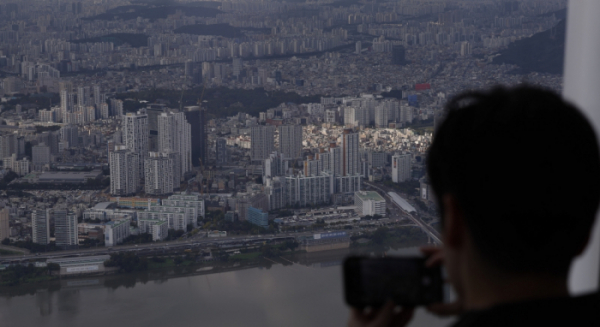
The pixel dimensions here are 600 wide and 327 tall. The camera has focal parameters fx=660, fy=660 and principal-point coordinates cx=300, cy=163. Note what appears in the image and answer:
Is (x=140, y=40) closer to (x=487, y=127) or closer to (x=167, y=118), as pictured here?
(x=167, y=118)

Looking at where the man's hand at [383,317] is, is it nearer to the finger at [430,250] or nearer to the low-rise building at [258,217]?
the finger at [430,250]

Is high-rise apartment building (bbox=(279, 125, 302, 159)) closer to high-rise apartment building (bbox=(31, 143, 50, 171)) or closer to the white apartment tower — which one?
the white apartment tower

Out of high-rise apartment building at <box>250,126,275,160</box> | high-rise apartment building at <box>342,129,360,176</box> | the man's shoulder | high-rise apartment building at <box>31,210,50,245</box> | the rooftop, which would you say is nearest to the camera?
the man's shoulder

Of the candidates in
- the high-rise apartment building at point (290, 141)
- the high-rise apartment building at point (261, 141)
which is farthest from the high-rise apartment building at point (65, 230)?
the high-rise apartment building at point (290, 141)

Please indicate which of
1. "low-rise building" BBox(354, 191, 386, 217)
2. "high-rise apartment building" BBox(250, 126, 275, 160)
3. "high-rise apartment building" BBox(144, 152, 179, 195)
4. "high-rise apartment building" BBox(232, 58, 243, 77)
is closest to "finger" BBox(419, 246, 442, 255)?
"low-rise building" BBox(354, 191, 386, 217)

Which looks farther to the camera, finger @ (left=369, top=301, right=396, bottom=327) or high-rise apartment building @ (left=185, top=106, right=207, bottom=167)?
high-rise apartment building @ (left=185, top=106, right=207, bottom=167)

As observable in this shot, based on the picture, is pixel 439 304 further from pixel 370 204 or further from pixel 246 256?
pixel 370 204
